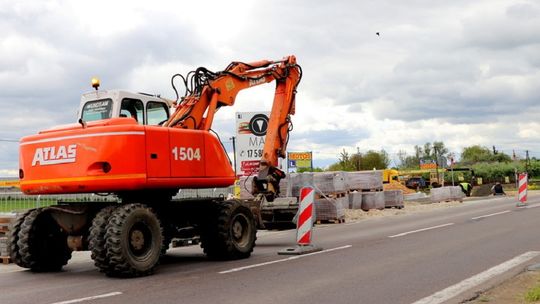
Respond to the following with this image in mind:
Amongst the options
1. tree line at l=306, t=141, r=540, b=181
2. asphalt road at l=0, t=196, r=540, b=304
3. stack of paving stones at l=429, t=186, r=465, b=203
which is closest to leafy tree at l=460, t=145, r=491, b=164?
tree line at l=306, t=141, r=540, b=181

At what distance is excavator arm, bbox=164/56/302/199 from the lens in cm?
1227

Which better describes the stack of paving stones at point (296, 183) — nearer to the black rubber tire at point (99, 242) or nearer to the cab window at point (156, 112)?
the cab window at point (156, 112)

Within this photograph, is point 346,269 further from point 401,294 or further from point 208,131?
point 208,131

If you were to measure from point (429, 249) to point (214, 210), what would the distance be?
4455 millimetres

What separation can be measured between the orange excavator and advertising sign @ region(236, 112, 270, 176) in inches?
402

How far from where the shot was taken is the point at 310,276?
9461mm

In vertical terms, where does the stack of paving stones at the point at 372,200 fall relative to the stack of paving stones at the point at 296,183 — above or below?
below

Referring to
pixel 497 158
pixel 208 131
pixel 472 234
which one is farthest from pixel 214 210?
pixel 497 158

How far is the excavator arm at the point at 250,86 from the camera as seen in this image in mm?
12266

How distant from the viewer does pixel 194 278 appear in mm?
9562

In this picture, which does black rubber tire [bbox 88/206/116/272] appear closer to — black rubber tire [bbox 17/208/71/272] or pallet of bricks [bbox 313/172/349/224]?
black rubber tire [bbox 17/208/71/272]

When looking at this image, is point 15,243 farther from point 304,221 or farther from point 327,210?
point 327,210

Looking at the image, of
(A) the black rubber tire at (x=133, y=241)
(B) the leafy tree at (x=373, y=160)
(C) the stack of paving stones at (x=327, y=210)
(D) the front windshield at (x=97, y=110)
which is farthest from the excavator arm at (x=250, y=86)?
(B) the leafy tree at (x=373, y=160)

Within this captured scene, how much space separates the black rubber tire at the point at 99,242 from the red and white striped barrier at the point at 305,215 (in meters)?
4.15
